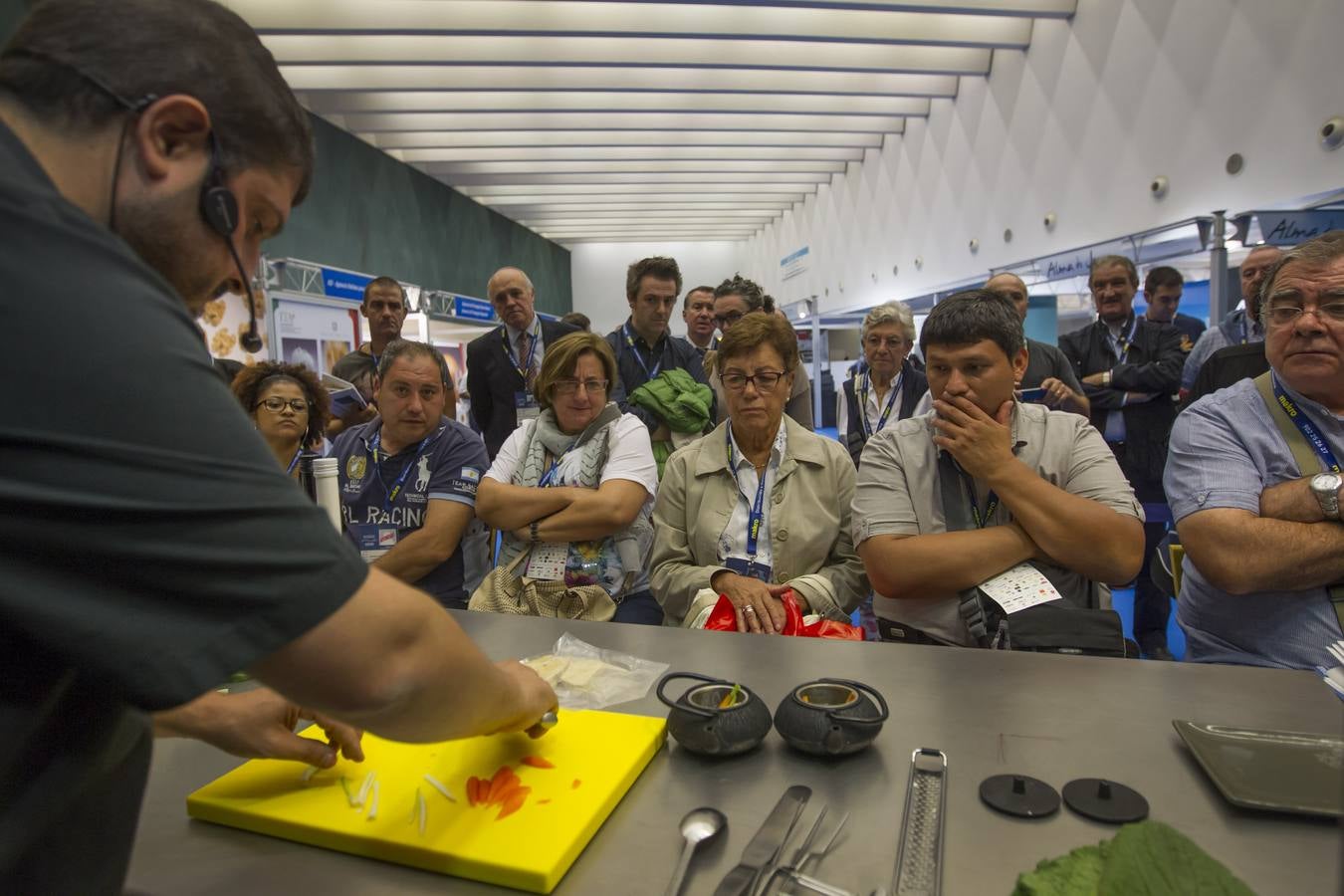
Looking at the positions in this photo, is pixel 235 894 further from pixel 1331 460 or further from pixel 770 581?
pixel 1331 460

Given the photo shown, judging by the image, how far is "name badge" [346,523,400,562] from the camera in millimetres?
2713

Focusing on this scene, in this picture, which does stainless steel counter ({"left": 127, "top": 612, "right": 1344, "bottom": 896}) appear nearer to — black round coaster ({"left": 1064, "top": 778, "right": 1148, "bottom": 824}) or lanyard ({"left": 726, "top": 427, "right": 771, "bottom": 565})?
black round coaster ({"left": 1064, "top": 778, "right": 1148, "bottom": 824})

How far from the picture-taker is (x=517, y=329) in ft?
14.6

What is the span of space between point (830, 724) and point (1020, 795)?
0.22 meters

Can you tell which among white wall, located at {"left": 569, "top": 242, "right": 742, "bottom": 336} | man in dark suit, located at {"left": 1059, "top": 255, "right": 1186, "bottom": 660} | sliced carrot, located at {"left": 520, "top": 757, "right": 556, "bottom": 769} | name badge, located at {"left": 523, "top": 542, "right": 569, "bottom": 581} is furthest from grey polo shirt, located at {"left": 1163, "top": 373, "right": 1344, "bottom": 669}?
white wall, located at {"left": 569, "top": 242, "right": 742, "bottom": 336}

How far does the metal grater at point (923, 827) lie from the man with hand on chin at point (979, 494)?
0.86m

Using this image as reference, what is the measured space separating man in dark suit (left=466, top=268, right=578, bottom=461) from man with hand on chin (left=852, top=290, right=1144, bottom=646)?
2.69 metres

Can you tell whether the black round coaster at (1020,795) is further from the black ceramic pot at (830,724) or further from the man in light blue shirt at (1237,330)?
the man in light blue shirt at (1237,330)

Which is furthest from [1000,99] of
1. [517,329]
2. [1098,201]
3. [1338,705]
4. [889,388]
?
[1338,705]

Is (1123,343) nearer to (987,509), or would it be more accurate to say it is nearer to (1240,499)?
(1240,499)

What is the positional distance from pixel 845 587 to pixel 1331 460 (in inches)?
46.0

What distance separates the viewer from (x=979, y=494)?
1.93m

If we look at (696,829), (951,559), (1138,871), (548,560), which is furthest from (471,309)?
(1138,871)

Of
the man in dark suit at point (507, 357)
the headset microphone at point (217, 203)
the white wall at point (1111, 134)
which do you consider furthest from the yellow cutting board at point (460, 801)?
the white wall at point (1111, 134)
